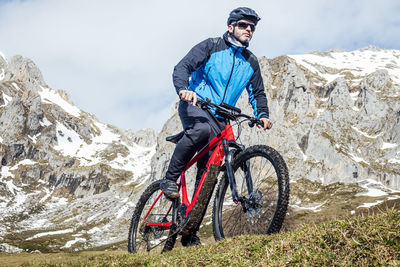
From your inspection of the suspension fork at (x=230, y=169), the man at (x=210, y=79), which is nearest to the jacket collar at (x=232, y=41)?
the man at (x=210, y=79)

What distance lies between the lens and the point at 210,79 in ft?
26.6

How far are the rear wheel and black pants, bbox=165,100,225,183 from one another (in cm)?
113

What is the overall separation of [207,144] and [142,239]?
4118mm

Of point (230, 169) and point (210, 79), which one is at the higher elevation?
point (210, 79)

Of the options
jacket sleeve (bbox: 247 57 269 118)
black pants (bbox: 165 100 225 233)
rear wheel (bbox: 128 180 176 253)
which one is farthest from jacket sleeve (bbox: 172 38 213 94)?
rear wheel (bbox: 128 180 176 253)

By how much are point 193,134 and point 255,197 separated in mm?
2106

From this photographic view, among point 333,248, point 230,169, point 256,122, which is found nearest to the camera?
point 333,248

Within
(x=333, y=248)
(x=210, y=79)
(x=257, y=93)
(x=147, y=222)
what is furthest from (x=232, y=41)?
(x=147, y=222)

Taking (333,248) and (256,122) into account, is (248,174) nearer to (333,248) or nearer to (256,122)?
(256,122)

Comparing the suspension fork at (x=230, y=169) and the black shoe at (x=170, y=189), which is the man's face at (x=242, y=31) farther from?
the black shoe at (x=170, y=189)

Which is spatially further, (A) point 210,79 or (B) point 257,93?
(B) point 257,93

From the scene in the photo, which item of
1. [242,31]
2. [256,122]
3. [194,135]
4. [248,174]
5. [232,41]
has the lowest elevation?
[248,174]

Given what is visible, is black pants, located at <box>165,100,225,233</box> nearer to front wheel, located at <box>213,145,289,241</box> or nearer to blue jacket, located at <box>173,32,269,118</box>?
blue jacket, located at <box>173,32,269,118</box>

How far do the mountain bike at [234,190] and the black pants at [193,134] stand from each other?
0.56ft
